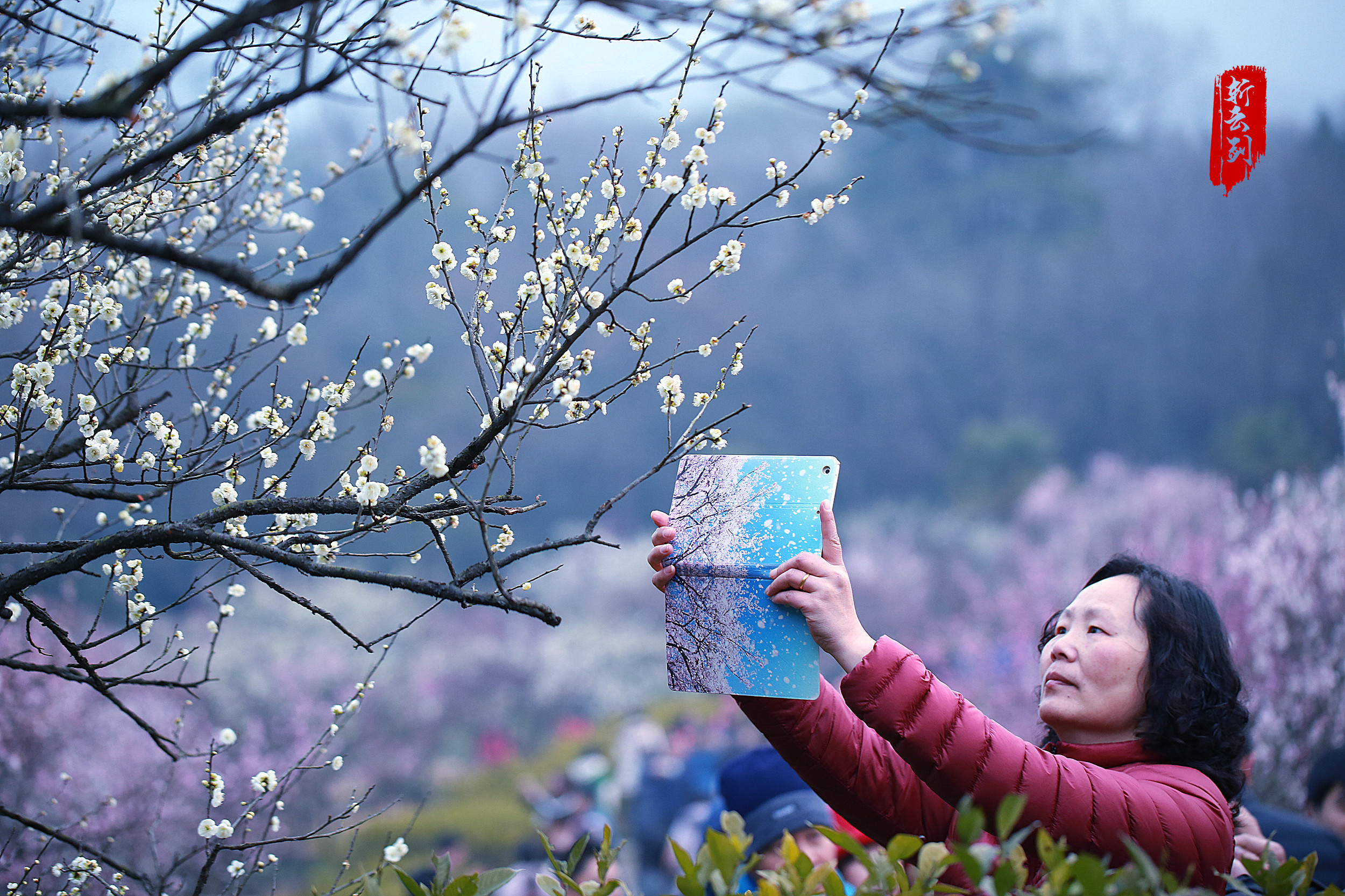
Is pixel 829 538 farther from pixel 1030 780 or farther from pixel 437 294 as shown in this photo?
pixel 437 294

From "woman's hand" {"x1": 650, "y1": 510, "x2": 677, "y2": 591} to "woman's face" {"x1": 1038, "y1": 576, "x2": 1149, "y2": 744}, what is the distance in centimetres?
62

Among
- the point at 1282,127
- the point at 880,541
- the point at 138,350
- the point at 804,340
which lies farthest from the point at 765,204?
the point at 138,350

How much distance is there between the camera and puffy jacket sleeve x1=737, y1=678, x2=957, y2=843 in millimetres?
1264

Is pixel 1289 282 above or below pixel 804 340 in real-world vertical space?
below

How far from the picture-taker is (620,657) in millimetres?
6391

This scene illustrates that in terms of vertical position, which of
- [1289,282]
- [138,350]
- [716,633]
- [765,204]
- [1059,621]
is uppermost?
[765,204]

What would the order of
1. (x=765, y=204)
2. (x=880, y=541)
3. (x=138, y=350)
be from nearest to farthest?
(x=138, y=350) < (x=880, y=541) < (x=765, y=204)

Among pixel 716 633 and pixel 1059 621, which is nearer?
pixel 716 633

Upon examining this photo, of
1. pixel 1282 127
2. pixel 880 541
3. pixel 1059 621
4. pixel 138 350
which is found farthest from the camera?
pixel 880 541

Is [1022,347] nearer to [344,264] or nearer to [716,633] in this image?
[716,633]

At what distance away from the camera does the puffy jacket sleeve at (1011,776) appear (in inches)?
41.5

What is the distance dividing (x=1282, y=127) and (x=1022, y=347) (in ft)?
7.86

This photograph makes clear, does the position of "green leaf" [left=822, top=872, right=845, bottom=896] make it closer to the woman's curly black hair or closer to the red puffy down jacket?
the red puffy down jacket

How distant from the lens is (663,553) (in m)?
1.26
